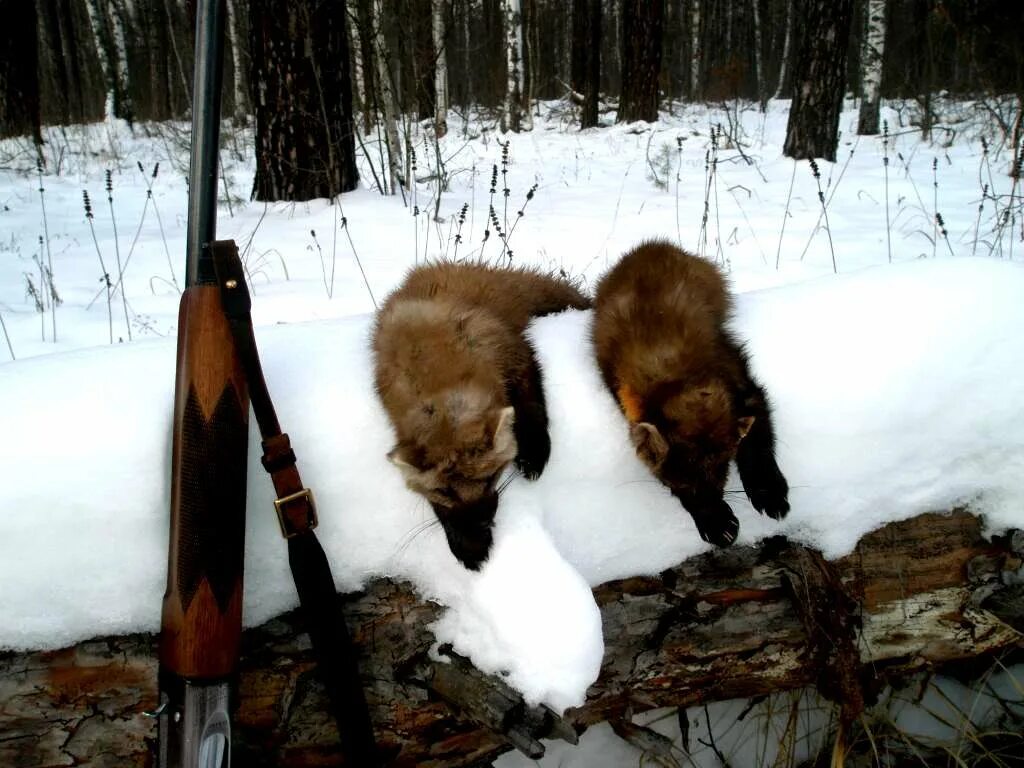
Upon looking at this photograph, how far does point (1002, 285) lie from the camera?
6.28 feet

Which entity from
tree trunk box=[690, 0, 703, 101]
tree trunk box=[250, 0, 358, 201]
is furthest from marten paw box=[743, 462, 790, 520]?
tree trunk box=[690, 0, 703, 101]

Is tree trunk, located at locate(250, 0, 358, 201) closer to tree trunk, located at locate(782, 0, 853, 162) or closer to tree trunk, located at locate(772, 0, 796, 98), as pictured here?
tree trunk, located at locate(782, 0, 853, 162)

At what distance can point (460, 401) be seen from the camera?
195 cm

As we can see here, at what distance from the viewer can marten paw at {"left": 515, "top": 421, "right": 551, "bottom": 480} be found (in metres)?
1.76

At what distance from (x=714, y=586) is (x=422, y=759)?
81 cm

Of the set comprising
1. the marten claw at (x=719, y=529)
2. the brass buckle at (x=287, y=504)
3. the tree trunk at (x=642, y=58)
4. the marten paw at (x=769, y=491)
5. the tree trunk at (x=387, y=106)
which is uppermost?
the tree trunk at (x=642, y=58)

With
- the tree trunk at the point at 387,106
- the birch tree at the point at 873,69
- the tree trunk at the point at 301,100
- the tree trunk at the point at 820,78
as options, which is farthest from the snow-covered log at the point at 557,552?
the birch tree at the point at 873,69

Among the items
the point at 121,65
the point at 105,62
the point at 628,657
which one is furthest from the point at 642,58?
the point at 628,657

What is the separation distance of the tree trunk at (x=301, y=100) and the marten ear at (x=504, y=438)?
14.6 ft

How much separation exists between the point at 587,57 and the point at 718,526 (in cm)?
1627

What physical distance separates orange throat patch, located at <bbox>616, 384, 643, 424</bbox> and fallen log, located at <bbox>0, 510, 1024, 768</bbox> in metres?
0.42

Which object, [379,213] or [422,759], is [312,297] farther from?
[422,759]

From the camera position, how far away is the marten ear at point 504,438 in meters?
1.81

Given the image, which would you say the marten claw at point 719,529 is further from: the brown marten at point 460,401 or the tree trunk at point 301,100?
the tree trunk at point 301,100
